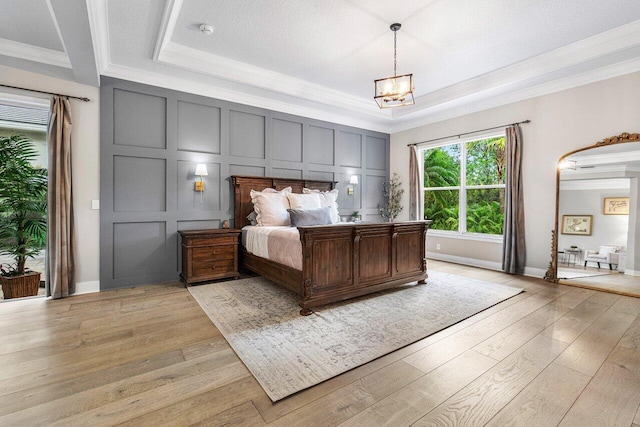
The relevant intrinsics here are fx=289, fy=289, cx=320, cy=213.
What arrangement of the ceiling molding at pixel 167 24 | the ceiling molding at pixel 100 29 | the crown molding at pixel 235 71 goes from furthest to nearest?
the crown molding at pixel 235 71, the ceiling molding at pixel 167 24, the ceiling molding at pixel 100 29

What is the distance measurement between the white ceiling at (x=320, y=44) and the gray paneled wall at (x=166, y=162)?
0.99ft

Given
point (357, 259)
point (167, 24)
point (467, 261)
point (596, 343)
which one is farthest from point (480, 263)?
Result: point (167, 24)

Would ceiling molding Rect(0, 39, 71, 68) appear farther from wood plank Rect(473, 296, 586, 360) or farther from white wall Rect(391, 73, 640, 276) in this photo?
white wall Rect(391, 73, 640, 276)

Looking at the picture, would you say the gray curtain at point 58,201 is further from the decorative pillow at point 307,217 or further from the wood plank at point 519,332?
the wood plank at point 519,332

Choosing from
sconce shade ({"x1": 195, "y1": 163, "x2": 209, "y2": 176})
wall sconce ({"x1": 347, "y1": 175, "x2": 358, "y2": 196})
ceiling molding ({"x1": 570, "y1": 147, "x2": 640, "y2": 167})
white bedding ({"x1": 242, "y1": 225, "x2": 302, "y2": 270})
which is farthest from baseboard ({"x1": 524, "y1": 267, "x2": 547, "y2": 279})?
sconce shade ({"x1": 195, "y1": 163, "x2": 209, "y2": 176})

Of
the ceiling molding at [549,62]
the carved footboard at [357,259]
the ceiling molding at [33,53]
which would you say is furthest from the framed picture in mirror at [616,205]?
the ceiling molding at [33,53]

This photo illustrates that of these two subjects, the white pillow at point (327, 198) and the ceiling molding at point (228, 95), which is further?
the white pillow at point (327, 198)

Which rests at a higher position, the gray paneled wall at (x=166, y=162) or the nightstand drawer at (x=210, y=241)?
the gray paneled wall at (x=166, y=162)

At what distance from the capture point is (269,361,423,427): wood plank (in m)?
1.52

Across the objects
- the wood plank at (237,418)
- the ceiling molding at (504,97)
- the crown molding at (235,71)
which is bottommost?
the wood plank at (237,418)

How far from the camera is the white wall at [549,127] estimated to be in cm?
375

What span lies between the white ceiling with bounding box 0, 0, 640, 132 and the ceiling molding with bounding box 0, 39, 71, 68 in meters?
0.01

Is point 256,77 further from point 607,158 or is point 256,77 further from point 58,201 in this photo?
point 607,158

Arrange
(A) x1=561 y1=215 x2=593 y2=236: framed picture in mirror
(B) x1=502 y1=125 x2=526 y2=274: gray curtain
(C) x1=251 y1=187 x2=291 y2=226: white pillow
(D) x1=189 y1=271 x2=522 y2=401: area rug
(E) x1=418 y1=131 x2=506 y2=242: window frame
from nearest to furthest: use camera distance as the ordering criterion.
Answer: (D) x1=189 y1=271 x2=522 y2=401: area rug → (A) x1=561 y1=215 x2=593 y2=236: framed picture in mirror → (C) x1=251 y1=187 x2=291 y2=226: white pillow → (B) x1=502 y1=125 x2=526 y2=274: gray curtain → (E) x1=418 y1=131 x2=506 y2=242: window frame
